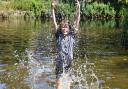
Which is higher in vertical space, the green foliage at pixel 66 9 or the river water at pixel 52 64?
the river water at pixel 52 64

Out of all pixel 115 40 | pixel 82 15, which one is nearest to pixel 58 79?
pixel 115 40

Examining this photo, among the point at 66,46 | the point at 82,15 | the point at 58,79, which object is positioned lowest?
the point at 82,15

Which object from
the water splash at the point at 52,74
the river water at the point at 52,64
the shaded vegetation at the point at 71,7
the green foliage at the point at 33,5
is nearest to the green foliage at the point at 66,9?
the shaded vegetation at the point at 71,7

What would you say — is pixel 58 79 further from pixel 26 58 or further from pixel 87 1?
pixel 87 1

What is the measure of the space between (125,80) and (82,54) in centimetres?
733

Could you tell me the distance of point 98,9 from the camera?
6525cm

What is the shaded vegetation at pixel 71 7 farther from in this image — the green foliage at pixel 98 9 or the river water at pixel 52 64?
the river water at pixel 52 64

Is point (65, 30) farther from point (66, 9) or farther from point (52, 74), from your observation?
point (66, 9)

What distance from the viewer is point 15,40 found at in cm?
3045

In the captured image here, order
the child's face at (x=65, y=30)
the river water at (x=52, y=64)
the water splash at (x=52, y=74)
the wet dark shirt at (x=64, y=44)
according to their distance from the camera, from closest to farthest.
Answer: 1. the child's face at (x=65, y=30)
2. the wet dark shirt at (x=64, y=44)
3. the water splash at (x=52, y=74)
4. the river water at (x=52, y=64)

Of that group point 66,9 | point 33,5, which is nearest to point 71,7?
point 66,9

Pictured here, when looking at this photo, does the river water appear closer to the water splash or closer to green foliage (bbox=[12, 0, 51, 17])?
the water splash

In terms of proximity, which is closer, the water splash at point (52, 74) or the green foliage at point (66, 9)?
the water splash at point (52, 74)

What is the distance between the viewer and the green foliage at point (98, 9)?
211ft
